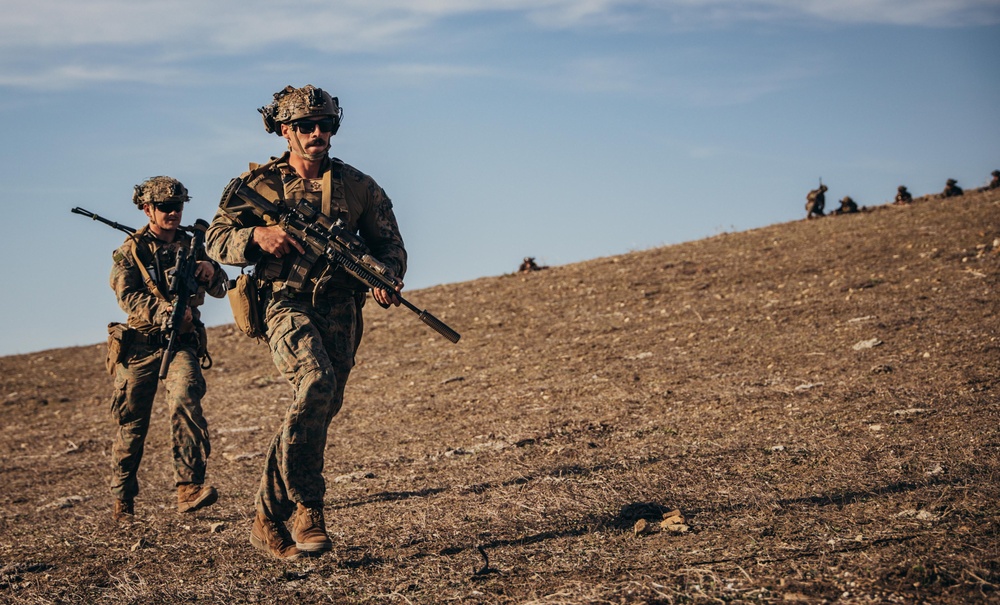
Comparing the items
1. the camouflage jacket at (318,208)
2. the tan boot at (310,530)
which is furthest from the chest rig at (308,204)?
the tan boot at (310,530)

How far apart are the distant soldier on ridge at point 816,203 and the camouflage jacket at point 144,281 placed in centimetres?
1461

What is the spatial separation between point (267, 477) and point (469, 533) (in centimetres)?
117

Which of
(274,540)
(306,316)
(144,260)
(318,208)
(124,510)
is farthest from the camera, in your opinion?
(144,260)

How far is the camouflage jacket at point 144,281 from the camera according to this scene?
7.73 m

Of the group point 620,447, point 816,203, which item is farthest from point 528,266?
point 620,447

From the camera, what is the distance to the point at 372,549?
5609 millimetres

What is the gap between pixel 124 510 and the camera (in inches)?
304

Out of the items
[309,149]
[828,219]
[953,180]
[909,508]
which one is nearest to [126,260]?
[309,149]

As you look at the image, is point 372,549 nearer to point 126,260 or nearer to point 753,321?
point 126,260

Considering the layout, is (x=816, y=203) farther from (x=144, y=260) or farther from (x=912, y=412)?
(x=144, y=260)

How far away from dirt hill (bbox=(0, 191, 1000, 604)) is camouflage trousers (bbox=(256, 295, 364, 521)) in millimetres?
375

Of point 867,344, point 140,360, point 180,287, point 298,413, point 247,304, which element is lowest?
point 867,344

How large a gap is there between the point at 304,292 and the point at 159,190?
278cm

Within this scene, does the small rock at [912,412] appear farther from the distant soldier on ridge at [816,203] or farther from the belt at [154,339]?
the distant soldier on ridge at [816,203]
